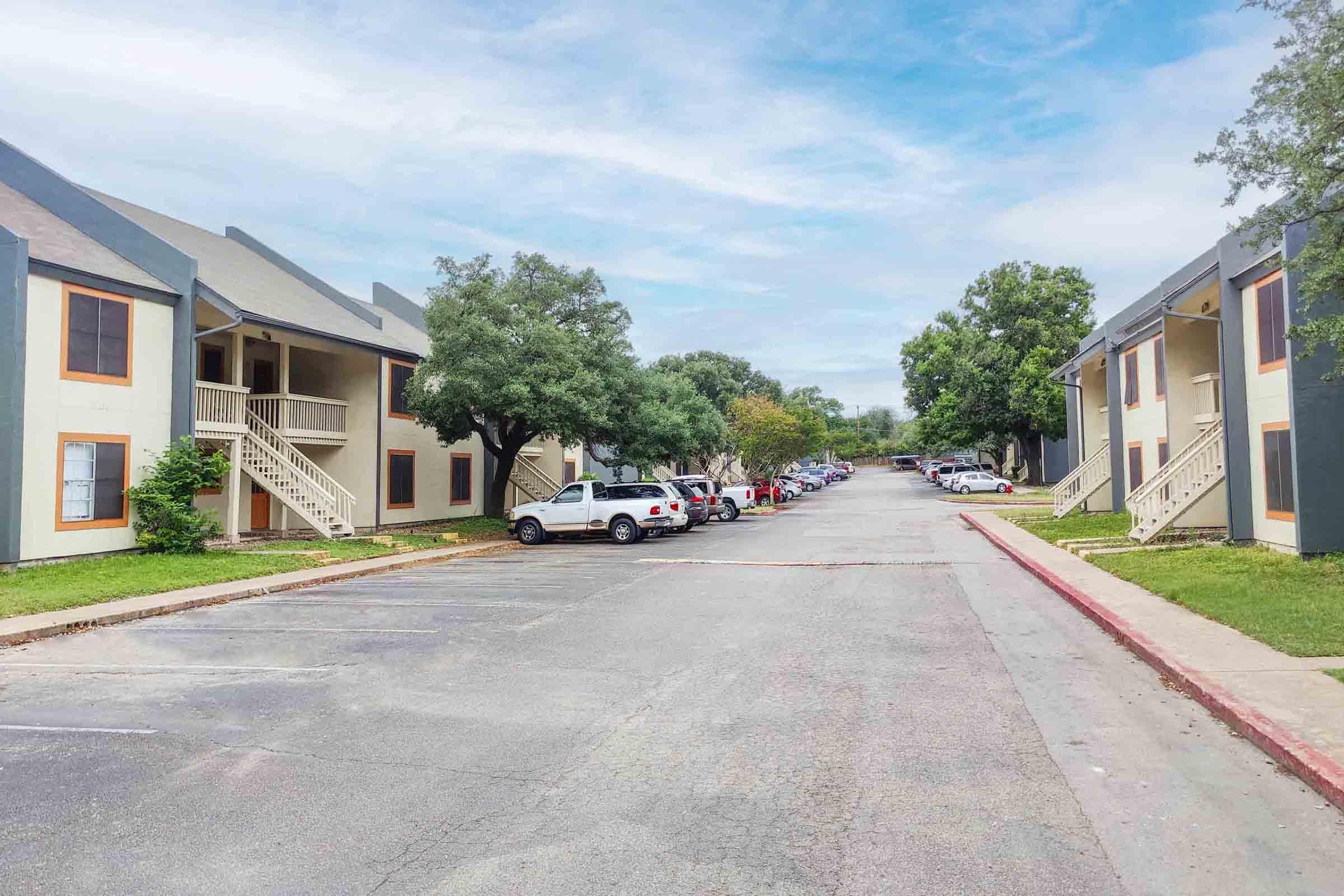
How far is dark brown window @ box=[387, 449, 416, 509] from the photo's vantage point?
90.6ft

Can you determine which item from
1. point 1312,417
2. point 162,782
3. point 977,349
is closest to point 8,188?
point 162,782

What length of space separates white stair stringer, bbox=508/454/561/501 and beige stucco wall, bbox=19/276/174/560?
49.8ft

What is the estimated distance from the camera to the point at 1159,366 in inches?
984

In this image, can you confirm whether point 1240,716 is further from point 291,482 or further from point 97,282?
point 291,482

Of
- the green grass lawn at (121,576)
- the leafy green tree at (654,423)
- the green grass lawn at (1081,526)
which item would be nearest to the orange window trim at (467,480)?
the leafy green tree at (654,423)

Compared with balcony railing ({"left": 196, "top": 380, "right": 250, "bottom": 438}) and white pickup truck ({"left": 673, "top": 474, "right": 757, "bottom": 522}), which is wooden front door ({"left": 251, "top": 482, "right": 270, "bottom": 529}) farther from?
white pickup truck ({"left": 673, "top": 474, "right": 757, "bottom": 522})

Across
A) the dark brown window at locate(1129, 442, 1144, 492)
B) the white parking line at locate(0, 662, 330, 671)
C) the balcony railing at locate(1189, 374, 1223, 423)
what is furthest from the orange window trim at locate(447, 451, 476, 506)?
the balcony railing at locate(1189, 374, 1223, 423)

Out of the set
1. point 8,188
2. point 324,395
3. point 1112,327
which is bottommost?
point 324,395

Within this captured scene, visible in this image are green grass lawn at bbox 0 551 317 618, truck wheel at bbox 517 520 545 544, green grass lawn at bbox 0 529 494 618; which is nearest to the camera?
green grass lawn at bbox 0 551 317 618

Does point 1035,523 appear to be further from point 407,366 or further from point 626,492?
point 407,366

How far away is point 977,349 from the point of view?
5634 centimetres

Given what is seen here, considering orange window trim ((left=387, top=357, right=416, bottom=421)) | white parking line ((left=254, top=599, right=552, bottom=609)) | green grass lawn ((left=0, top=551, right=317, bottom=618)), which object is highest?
orange window trim ((left=387, top=357, right=416, bottom=421))

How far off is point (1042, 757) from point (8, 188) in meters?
24.1

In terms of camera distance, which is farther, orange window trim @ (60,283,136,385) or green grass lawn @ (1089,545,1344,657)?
orange window trim @ (60,283,136,385)
